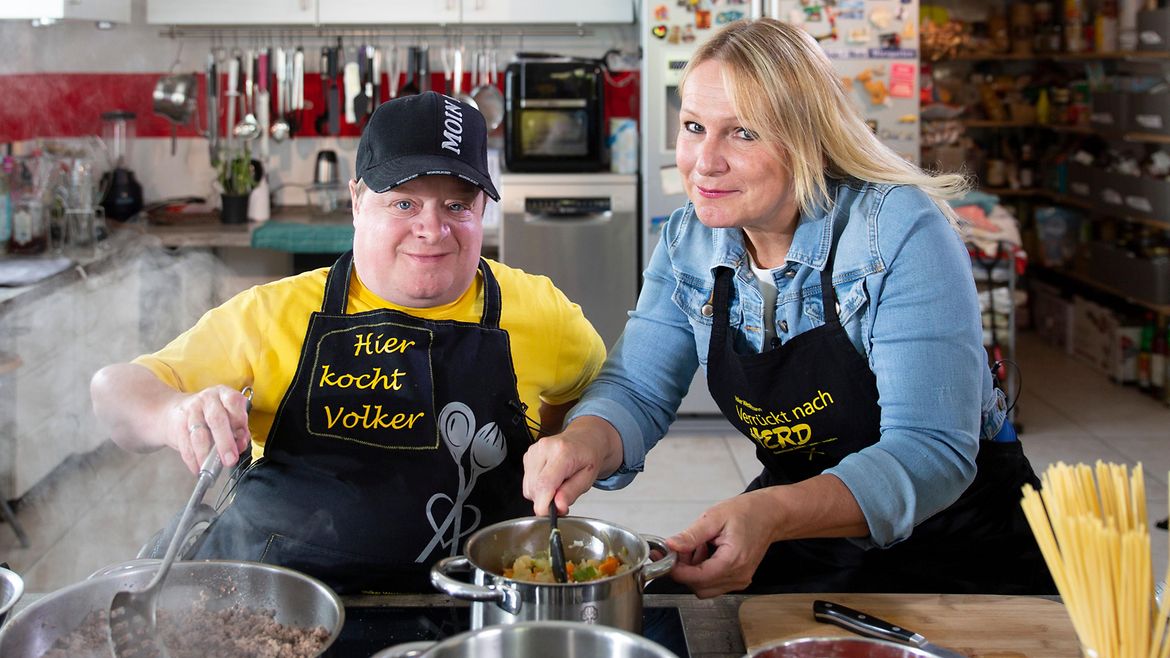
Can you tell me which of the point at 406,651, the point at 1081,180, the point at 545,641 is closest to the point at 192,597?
the point at 406,651

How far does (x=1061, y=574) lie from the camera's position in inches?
38.2

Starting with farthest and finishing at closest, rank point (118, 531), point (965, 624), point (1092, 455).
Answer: point (1092, 455) < point (118, 531) < point (965, 624)

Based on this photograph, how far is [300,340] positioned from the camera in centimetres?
166

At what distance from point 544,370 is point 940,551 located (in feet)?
2.17

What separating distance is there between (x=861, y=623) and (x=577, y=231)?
3567 mm

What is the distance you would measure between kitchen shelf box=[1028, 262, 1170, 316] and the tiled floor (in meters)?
0.42

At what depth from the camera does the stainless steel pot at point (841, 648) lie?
1.07 meters

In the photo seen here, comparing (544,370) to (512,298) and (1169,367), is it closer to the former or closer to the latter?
(512,298)

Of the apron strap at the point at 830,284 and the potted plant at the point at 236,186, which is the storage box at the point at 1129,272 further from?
the apron strap at the point at 830,284

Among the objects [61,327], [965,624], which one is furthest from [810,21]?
[965,624]

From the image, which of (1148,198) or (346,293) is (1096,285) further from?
(346,293)

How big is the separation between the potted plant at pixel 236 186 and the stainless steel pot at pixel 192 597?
3.75 meters

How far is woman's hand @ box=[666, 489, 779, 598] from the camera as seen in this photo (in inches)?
50.5

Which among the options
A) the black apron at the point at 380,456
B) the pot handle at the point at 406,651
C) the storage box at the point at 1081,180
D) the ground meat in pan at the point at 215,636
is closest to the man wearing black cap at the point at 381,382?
the black apron at the point at 380,456
